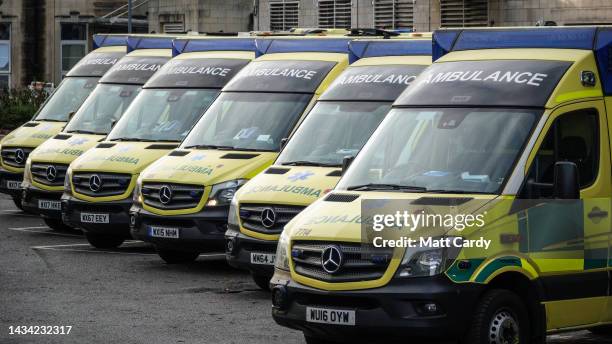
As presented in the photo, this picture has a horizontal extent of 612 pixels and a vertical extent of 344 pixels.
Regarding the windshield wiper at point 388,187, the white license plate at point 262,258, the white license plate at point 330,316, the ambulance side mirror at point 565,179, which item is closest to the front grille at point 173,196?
the white license plate at point 262,258

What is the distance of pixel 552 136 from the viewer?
10977 millimetres

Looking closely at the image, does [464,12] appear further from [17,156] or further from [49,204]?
[49,204]

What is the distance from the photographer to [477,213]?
10.3 meters

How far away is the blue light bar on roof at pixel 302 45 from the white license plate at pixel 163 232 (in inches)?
104

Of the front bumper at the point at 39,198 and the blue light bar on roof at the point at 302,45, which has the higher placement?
the blue light bar on roof at the point at 302,45

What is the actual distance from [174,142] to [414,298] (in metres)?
9.19

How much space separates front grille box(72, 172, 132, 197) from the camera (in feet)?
59.4

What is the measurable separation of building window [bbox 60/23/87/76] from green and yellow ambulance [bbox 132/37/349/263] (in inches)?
1840

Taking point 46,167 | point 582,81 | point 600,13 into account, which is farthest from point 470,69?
point 600,13

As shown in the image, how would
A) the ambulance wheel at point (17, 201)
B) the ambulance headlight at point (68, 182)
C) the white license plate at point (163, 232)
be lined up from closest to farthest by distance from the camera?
the white license plate at point (163, 232), the ambulance headlight at point (68, 182), the ambulance wheel at point (17, 201)

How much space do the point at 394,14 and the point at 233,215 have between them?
20124 millimetres

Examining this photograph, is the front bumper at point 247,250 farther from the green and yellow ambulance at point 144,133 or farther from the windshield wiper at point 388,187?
the green and yellow ambulance at point 144,133

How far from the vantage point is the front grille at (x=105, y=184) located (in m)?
18.1

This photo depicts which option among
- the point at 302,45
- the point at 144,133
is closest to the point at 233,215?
the point at 302,45
